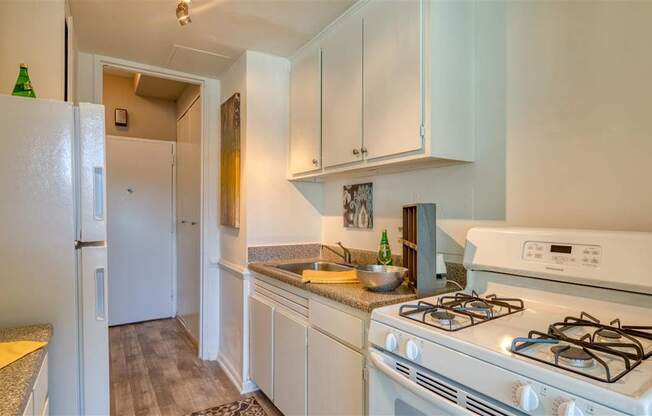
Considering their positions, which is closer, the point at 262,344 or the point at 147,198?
the point at 262,344

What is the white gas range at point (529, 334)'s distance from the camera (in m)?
0.76

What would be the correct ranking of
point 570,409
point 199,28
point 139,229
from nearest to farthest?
point 570,409, point 199,28, point 139,229

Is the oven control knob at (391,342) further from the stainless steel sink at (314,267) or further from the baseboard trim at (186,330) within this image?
the baseboard trim at (186,330)

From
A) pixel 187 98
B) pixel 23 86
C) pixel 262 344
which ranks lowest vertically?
pixel 262 344

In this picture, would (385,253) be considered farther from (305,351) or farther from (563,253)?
(563,253)

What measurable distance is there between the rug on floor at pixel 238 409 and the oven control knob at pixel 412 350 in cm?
150

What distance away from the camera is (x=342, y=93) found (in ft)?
6.63

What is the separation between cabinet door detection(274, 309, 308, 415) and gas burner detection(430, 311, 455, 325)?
815 millimetres

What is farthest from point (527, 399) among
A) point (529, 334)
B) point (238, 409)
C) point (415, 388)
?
point (238, 409)

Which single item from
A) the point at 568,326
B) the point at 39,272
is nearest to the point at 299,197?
the point at 39,272

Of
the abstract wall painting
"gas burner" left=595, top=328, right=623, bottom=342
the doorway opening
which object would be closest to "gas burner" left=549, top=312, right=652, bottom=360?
"gas burner" left=595, top=328, right=623, bottom=342

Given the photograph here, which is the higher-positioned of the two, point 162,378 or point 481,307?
point 481,307

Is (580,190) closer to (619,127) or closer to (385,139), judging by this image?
(619,127)

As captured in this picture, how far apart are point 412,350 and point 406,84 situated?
42.8 inches
